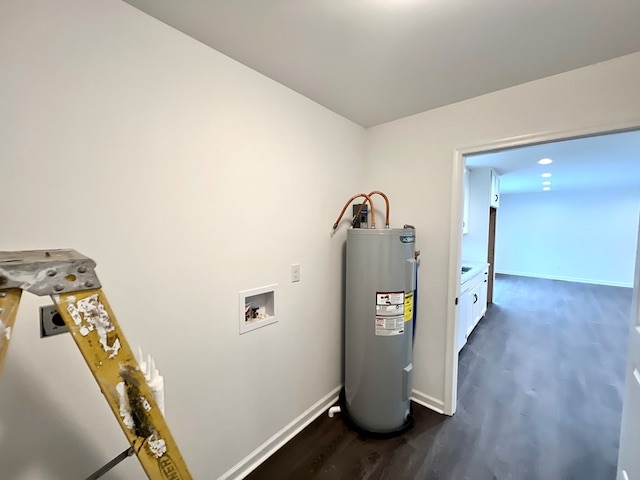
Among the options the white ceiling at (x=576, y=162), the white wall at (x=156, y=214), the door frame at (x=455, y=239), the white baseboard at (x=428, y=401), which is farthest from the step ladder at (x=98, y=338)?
the white ceiling at (x=576, y=162)

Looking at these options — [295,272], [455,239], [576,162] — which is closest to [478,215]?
[576,162]

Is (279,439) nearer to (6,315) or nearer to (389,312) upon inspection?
(389,312)

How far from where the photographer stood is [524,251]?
7461 mm

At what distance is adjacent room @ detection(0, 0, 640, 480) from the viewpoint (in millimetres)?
911

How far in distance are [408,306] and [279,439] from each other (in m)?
1.26

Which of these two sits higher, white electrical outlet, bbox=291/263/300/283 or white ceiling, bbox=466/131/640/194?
white ceiling, bbox=466/131/640/194

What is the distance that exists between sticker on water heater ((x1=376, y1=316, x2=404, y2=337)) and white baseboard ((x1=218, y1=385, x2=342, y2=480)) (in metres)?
0.78

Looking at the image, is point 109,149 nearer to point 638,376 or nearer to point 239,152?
point 239,152

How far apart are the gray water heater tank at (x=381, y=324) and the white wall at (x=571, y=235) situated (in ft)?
24.6

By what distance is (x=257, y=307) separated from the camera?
1667 mm

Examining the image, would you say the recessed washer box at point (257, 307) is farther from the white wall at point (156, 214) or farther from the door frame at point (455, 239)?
the door frame at point (455, 239)

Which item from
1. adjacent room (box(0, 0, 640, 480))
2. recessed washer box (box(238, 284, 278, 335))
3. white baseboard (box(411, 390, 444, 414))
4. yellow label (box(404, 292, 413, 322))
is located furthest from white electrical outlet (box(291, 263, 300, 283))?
white baseboard (box(411, 390, 444, 414))

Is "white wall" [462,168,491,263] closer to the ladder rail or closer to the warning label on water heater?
the warning label on water heater

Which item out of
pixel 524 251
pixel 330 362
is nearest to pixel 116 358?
pixel 330 362
